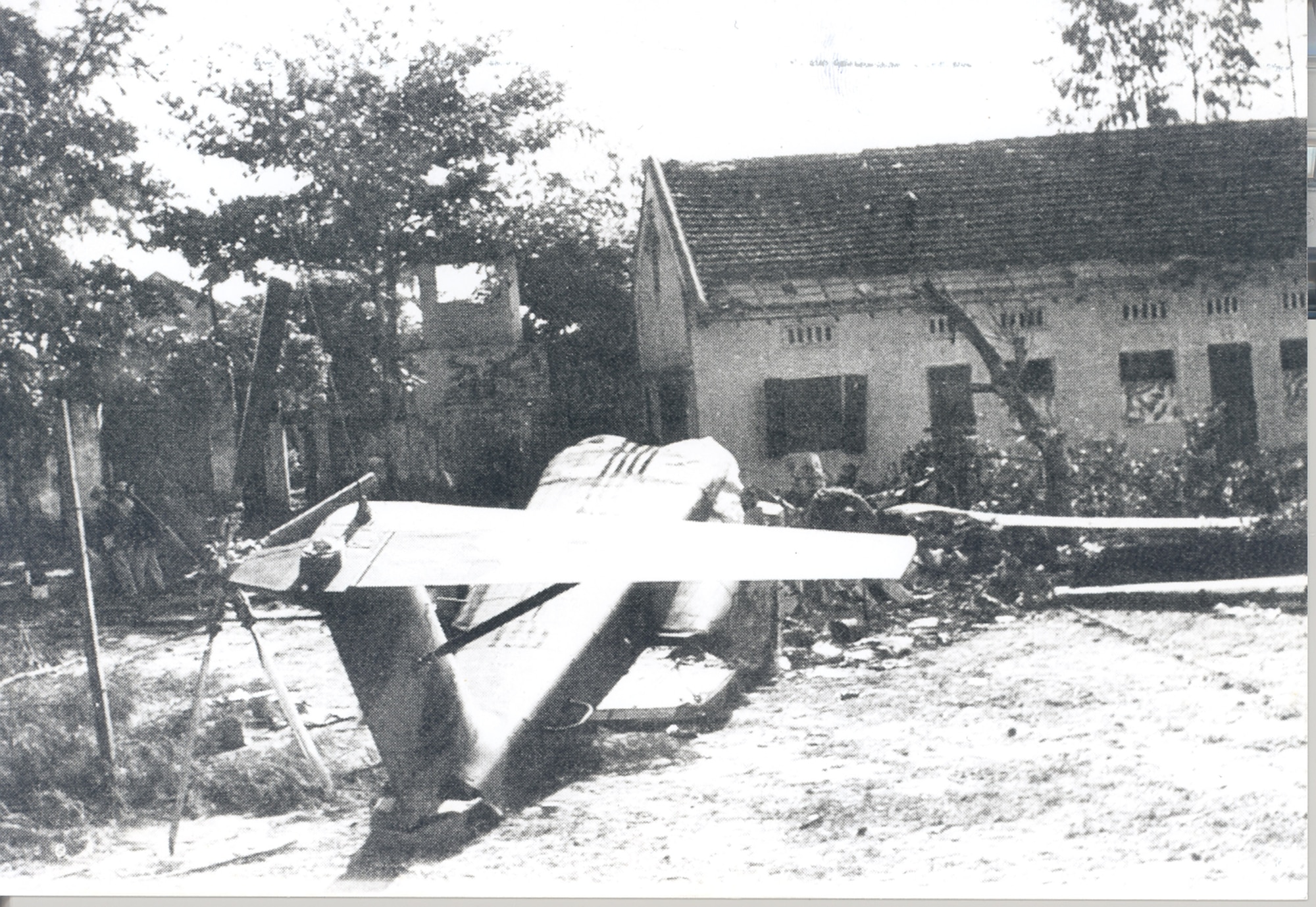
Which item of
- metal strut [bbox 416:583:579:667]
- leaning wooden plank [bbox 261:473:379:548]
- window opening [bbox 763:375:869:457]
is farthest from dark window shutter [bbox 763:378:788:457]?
leaning wooden plank [bbox 261:473:379:548]

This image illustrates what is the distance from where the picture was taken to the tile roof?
4.00m

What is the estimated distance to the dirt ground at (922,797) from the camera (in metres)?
3.80

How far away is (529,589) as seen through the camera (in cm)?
390

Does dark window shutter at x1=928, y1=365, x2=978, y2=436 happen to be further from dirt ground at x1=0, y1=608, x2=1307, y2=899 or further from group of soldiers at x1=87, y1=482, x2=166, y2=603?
group of soldiers at x1=87, y1=482, x2=166, y2=603

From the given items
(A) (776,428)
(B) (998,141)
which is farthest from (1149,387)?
(A) (776,428)

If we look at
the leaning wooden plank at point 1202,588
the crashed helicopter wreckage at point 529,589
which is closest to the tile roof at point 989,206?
the crashed helicopter wreckage at point 529,589

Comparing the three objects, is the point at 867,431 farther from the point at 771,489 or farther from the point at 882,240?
the point at 882,240

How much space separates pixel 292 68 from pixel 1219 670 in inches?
149

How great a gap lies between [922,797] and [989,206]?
2.02 m

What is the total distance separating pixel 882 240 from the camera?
406 cm

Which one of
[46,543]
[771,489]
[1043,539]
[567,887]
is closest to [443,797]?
[567,887]

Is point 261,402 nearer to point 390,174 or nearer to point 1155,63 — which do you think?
point 390,174

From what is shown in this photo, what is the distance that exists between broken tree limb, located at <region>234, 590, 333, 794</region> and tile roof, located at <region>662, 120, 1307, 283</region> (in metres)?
1.89

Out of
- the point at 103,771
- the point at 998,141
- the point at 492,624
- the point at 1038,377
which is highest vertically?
the point at 998,141
